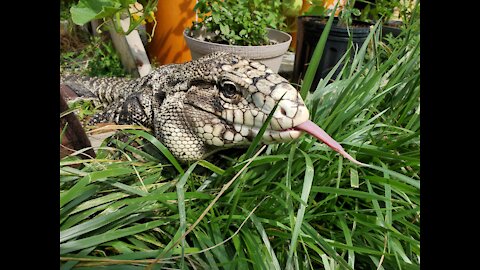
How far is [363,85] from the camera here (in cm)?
163

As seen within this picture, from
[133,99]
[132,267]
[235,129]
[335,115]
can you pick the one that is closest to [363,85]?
[335,115]

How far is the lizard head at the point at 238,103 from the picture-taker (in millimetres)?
1243

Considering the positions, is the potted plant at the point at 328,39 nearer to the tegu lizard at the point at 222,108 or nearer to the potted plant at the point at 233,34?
the potted plant at the point at 233,34

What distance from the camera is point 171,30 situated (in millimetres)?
3244

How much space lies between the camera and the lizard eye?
4.35 feet

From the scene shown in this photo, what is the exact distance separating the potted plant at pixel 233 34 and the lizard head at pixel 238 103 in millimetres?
1017

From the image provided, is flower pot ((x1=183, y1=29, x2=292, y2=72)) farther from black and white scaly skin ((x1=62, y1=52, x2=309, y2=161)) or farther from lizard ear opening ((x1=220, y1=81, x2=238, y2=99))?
lizard ear opening ((x1=220, y1=81, x2=238, y2=99))

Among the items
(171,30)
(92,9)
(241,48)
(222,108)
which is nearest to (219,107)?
(222,108)

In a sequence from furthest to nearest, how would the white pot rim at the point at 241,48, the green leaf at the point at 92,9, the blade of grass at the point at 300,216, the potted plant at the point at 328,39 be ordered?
the potted plant at the point at 328,39 → the white pot rim at the point at 241,48 → the green leaf at the point at 92,9 → the blade of grass at the point at 300,216

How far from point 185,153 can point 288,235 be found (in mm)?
488

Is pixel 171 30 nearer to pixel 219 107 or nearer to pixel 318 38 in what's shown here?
pixel 318 38

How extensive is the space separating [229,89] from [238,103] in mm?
62

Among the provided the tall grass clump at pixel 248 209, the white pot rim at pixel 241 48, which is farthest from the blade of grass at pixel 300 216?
the white pot rim at pixel 241 48

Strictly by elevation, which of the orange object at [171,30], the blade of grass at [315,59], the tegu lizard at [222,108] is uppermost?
→ the blade of grass at [315,59]
